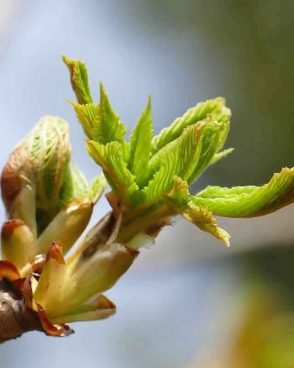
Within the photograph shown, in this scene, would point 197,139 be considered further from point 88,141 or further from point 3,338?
point 3,338

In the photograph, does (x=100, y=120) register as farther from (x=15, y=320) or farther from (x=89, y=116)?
(x=15, y=320)

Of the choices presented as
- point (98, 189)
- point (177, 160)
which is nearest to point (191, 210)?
point (177, 160)

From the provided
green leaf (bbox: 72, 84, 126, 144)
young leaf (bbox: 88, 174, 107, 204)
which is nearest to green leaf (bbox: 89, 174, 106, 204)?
young leaf (bbox: 88, 174, 107, 204)

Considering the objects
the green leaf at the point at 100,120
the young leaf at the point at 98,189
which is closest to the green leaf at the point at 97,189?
the young leaf at the point at 98,189

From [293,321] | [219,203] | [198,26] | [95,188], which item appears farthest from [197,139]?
[198,26]

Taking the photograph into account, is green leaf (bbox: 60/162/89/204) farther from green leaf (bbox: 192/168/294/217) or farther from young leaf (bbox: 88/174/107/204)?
green leaf (bbox: 192/168/294/217)
